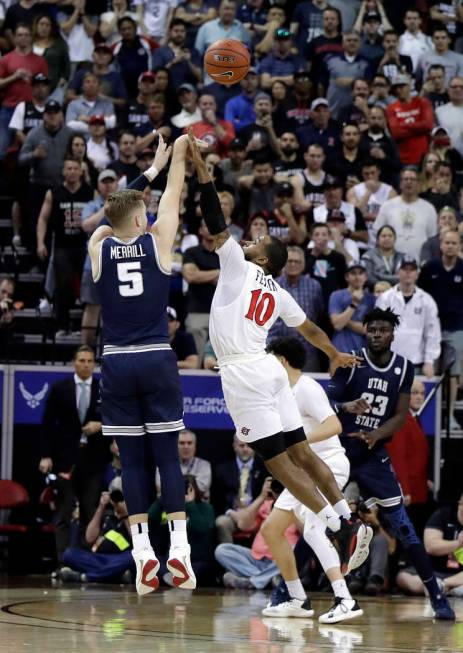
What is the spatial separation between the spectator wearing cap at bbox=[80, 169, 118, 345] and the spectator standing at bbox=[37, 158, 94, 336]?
178mm

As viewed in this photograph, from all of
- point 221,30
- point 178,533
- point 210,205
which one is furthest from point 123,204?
point 221,30

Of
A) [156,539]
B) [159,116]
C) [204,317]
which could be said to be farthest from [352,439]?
[159,116]

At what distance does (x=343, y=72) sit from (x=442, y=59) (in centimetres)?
200

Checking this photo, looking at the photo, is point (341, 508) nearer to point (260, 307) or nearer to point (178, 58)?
point (260, 307)

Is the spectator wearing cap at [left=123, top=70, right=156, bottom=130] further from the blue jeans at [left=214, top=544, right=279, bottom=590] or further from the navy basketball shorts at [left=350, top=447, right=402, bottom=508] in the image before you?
the navy basketball shorts at [left=350, top=447, right=402, bottom=508]

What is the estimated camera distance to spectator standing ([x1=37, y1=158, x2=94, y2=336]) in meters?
18.6

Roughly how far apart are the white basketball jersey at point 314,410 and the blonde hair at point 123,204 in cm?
301

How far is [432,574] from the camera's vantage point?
11945 millimetres

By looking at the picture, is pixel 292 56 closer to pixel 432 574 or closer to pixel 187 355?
pixel 187 355

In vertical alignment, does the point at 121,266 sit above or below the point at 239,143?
below

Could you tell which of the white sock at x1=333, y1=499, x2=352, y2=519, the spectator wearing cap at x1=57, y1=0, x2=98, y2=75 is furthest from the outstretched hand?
the spectator wearing cap at x1=57, y1=0, x2=98, y2=75

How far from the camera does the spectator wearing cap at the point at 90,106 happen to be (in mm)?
20781

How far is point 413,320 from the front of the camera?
674 inches

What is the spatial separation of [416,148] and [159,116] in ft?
13.9
